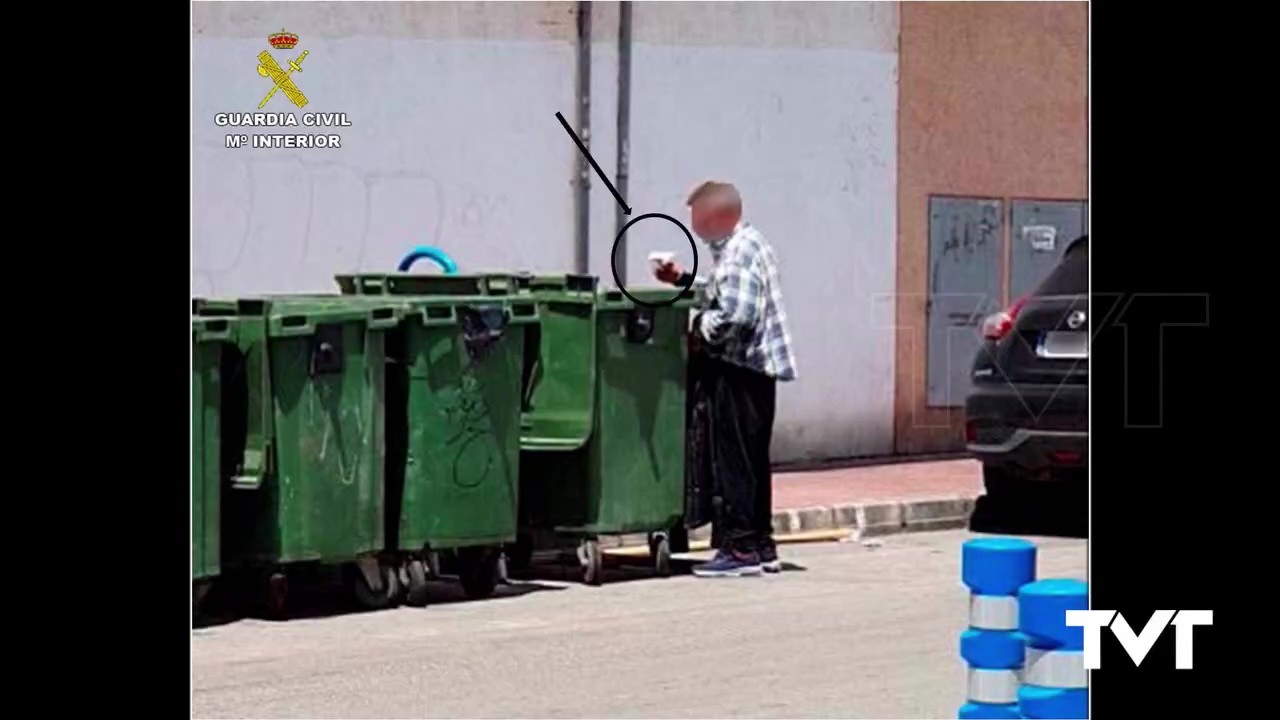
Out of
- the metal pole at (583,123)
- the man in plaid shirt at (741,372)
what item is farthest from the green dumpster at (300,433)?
the metal pole at (583,123)

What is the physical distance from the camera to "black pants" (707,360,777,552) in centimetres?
1108

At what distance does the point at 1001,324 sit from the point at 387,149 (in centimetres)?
369

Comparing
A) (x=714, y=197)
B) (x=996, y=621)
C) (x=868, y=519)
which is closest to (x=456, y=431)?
(x=714, y=197)

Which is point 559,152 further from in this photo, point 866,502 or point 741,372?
point 741,372

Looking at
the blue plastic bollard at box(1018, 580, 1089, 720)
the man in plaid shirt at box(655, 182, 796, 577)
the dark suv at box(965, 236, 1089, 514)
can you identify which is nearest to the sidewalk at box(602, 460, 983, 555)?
the man in plaid shirt at box(655, 182, 796, 577)

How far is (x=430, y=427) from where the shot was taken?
10281 mm

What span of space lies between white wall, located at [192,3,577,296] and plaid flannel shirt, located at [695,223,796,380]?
3400 mm

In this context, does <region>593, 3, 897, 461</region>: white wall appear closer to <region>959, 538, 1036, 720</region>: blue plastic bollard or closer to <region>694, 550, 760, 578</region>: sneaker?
<region>694, 550, 760, 578</region>: sneaker

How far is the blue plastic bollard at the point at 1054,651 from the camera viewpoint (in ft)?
16.5

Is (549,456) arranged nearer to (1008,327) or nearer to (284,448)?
(284,448)

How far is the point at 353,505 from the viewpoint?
394 inches

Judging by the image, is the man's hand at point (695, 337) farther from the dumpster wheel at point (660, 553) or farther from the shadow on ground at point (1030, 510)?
the shadow on ground at point (1030, 510)
